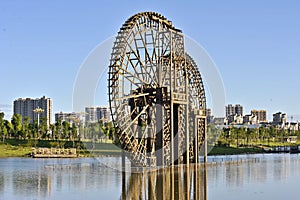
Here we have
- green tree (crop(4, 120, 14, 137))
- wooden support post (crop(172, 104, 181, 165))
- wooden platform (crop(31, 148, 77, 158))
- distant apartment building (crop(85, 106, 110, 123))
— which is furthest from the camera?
distant apartment building (crop(85, 106, 110, 123))

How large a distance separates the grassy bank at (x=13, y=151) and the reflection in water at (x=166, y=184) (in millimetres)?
33305

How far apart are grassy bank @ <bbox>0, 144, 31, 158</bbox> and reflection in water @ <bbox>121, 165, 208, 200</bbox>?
33.3 m

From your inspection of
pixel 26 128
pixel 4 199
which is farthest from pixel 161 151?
pixel 26 128

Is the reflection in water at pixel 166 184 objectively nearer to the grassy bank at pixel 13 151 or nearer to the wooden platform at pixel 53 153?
the wooden platform at pixel 53 153

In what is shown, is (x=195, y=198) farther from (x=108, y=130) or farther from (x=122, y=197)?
(x=108, y=130)

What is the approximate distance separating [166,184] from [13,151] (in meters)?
46.2

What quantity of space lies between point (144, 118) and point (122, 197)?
17.2 m

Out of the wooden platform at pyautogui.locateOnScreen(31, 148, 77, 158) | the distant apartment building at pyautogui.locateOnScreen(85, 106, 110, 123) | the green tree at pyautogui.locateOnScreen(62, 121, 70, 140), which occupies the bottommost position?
the wooden platform at pyautogui.locateOnScreen(31, 148, 77, 158)

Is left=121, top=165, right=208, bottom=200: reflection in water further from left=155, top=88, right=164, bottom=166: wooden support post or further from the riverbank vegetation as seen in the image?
the riverbank vegetation

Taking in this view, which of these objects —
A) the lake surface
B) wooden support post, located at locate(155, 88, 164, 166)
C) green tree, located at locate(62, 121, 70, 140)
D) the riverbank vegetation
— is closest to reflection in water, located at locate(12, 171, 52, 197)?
the lake surface

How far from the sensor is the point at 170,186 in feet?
111

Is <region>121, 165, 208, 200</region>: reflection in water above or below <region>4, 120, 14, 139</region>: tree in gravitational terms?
below

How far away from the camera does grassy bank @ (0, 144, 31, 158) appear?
72500mm

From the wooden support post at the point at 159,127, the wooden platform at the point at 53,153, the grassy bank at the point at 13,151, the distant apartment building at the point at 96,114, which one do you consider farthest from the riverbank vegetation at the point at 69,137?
the wooden support post at the point at 159,127
